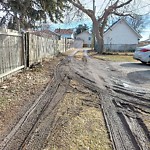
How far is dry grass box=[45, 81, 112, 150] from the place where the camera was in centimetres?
302

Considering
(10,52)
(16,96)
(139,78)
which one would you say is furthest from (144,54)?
(16,96)

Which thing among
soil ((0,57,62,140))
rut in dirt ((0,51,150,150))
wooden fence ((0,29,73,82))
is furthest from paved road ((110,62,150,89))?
wooden fence ((0,29,73,82))

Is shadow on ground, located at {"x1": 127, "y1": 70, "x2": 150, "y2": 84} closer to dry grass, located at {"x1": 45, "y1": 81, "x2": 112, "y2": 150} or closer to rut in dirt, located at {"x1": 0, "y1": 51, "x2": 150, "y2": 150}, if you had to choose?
rut in dirt, located at {"x1": 0, "y1": 51, "x2": 150, "y2": 150}

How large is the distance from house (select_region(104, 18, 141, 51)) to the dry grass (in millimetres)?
33740

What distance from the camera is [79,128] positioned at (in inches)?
140

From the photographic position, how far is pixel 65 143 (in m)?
3.06

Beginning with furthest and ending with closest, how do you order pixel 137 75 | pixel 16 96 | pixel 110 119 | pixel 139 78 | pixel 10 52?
1. pixel 137 75
2. pixel 139 78
3. pixel 10 52
4. pixel 16 96
5. pixel 110 119

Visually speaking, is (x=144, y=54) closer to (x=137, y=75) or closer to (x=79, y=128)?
(x=137, y=75)

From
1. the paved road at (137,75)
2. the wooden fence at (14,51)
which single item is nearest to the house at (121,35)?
the paved road at (137,75)

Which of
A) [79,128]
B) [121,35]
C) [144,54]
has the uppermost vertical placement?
[121,35]

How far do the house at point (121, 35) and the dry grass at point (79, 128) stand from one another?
1328 inches

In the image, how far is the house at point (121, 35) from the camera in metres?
38.0

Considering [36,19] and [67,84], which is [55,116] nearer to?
[67,84]

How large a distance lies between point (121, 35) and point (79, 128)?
123 feet
